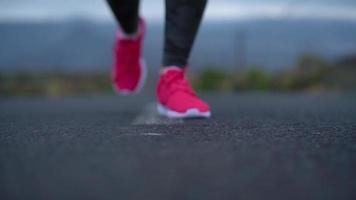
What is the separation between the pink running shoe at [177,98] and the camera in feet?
6.77

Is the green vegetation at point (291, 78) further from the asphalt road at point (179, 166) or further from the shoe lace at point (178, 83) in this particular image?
the asphalt road at point (179, 166)

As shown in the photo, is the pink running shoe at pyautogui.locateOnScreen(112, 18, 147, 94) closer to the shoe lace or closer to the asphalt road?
the shoe lace

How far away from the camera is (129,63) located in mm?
3152

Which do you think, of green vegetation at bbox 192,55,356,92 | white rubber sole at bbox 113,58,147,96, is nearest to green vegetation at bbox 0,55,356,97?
green vegetation at bbox 192,55,356,92

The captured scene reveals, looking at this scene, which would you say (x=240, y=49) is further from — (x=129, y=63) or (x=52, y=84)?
(x=129, y=63)

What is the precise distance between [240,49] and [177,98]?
19269 mm

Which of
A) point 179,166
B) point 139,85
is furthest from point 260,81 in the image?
point 179,166

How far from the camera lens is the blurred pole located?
1939 cm

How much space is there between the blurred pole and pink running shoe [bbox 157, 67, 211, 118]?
53.9 feet

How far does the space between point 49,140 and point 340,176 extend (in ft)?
2.31

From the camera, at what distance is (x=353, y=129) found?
5.08ft

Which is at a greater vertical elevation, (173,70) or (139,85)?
(173,70)

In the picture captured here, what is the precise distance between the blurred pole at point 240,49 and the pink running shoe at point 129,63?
51.0 feet

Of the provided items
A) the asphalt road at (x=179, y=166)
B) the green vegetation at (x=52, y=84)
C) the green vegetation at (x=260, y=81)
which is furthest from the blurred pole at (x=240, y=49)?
the asphalt road at (x=179, y=166)
